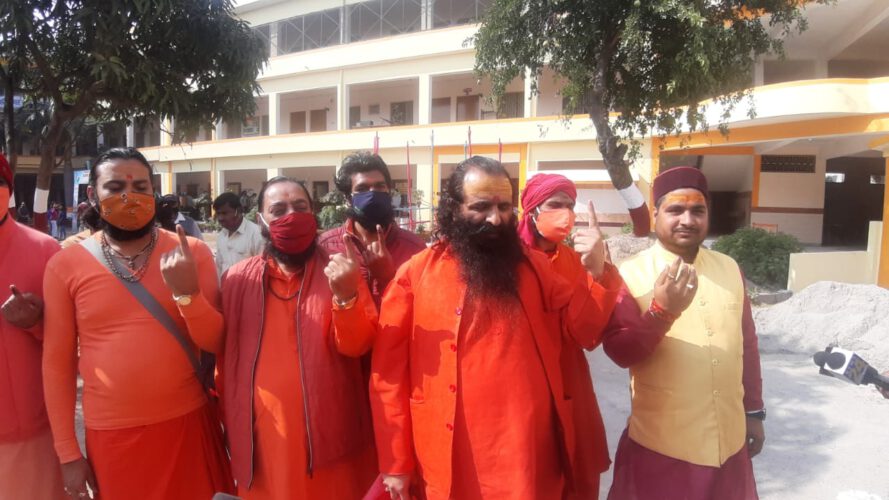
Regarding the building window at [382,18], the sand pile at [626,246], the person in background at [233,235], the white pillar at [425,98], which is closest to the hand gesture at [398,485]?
the person in background at [233,235]

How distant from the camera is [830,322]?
7.11m

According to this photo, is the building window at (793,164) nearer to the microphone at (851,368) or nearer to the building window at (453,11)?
the building window at (453,11)

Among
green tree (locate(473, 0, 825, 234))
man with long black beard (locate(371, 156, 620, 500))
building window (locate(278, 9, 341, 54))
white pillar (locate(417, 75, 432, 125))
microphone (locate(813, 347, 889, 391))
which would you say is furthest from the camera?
building window (locate(278, 9, 341, 54))

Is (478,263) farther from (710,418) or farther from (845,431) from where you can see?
(845,431)

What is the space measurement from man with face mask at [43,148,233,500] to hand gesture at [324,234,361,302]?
1.66 ft

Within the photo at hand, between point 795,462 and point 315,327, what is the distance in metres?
3.58

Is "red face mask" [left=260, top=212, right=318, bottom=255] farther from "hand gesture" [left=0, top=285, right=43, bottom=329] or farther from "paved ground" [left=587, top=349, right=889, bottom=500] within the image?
"paved ground" [left=587, top=349, right=889, bottom=500]

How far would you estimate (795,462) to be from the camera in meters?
3.76

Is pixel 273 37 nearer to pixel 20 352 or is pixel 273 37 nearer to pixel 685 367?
pixel 20 352

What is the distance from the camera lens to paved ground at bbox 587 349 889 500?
344 centimetres

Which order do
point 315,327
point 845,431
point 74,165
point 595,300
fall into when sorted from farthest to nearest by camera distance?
1. point 74,165
2. point 845,431
3. point 315,327
4. point 595,300

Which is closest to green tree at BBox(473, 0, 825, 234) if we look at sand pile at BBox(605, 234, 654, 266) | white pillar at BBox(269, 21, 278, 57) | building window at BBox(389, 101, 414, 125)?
sand pile at BBox(605, 234, 654, 266)

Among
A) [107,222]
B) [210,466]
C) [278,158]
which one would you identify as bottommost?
[210,466]

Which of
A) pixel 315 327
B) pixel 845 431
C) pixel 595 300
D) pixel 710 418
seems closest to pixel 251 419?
pixel 315 327
